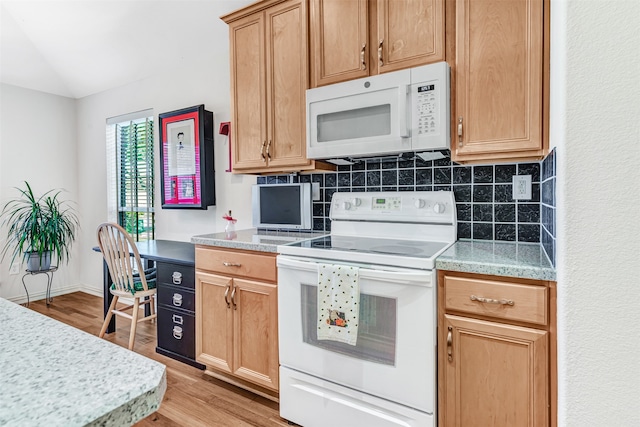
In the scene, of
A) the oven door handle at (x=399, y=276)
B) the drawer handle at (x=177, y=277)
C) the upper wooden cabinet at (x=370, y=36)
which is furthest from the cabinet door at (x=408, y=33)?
the drawer handle at (x=177, y=277)

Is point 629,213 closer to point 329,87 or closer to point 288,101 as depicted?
point 329,87

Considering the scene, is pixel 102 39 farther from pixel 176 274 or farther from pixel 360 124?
pixel 360 124

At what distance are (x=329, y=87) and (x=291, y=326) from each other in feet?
4.18

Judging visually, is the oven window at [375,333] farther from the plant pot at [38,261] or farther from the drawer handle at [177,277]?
the plant pot at [38,261]

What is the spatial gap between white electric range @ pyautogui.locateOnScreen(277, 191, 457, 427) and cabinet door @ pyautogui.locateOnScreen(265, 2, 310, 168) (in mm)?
610

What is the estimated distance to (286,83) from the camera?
83.7 inches

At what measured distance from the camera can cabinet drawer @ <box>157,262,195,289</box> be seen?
2.34 metres

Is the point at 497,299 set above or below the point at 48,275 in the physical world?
above

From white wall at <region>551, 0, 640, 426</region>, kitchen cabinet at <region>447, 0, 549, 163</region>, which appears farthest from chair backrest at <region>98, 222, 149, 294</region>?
white wall at <region>551, 0, 640, 426</region>

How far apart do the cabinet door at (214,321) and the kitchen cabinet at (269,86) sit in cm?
77

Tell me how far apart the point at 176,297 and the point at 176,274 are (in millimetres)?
160

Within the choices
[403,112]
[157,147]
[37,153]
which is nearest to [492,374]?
[403,112]

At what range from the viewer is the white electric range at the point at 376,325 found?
4.63 feet

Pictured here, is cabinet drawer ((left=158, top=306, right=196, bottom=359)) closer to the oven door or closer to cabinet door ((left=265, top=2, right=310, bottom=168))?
the oven door
